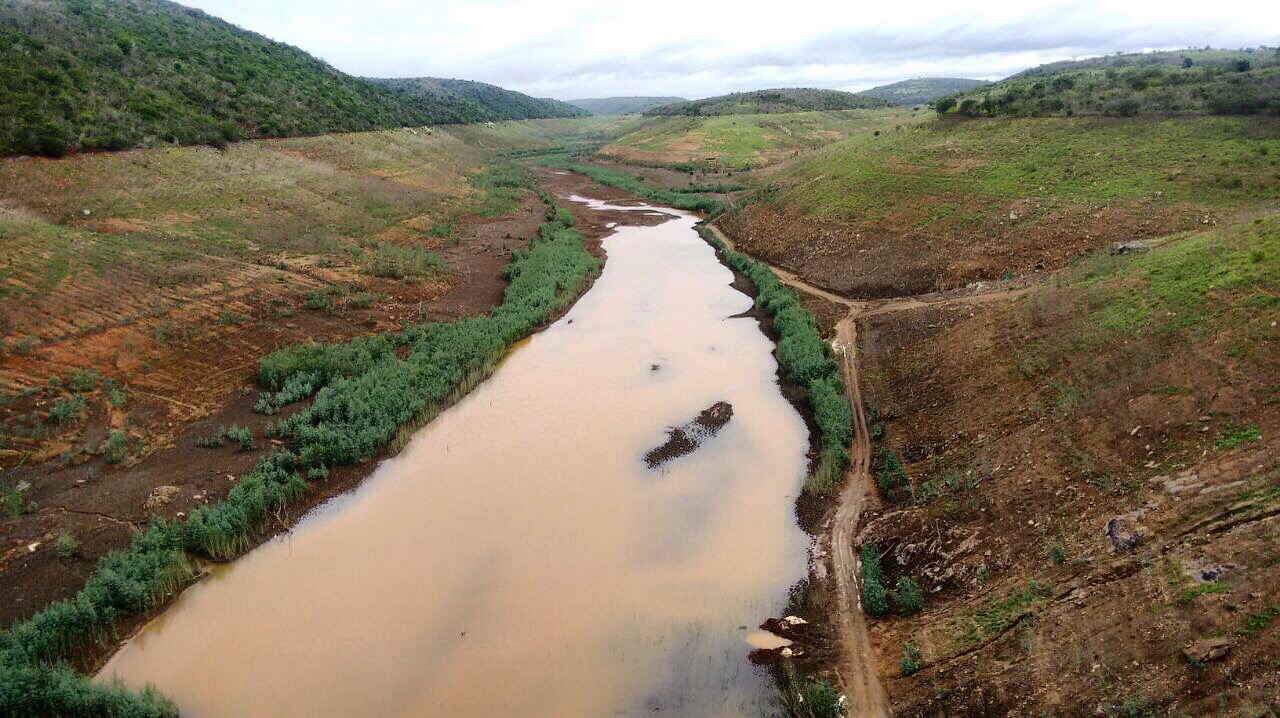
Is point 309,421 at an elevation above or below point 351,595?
above

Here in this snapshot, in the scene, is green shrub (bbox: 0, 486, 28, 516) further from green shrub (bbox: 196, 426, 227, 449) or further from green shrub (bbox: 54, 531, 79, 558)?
green shrub (bbox: 196, 426, 227, 449)

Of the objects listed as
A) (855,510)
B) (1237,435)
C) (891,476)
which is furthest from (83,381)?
(1237,435)

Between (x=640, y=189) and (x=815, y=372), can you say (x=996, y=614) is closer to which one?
(x=815, y=372)

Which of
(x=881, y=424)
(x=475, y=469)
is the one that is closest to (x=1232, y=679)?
(x=881, y=424)

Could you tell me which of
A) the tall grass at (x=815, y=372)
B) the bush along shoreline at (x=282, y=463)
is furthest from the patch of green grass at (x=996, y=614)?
the bush along shoreline at (x=282, y=463)

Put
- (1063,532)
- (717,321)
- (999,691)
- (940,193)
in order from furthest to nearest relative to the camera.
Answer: (940,193)
(717,321)
(1063,532)
(999,691)

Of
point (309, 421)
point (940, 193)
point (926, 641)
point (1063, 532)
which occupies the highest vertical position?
point (940, 193)

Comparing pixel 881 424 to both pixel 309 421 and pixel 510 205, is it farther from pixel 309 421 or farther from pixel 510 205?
pixel 510 205

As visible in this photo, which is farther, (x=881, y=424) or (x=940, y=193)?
(x=940, y=193)
